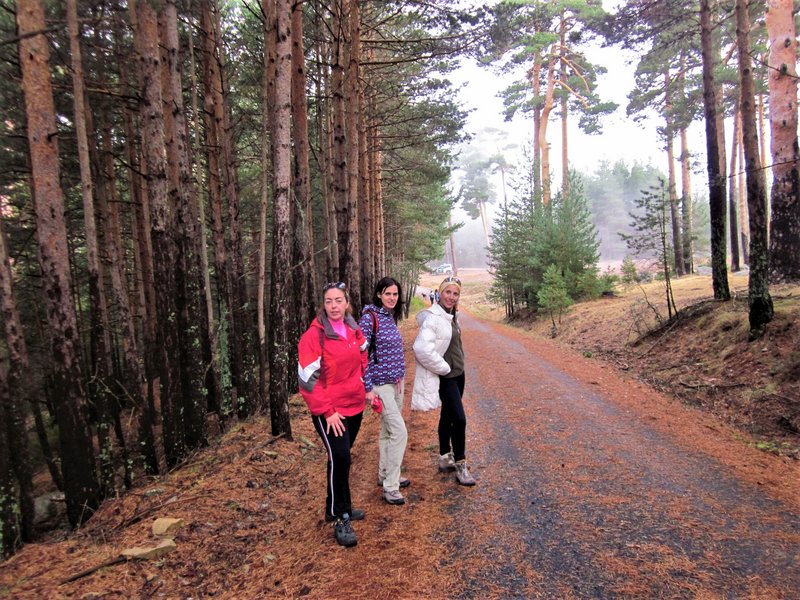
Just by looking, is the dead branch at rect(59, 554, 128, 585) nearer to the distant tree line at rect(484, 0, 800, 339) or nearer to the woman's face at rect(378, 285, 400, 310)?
the woman's face at rect(378, 285, 400, 310)

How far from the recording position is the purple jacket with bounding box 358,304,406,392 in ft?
13.7

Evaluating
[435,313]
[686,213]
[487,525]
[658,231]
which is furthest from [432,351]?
[686,213]

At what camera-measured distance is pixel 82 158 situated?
5.87 meters

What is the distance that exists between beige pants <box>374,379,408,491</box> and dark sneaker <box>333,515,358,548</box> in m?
0.64

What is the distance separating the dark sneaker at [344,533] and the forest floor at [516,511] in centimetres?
7

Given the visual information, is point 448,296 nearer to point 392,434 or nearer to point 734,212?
point 392,434

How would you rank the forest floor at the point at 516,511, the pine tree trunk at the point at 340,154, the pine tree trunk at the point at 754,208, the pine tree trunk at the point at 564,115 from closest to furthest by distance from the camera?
the forest floor at the point at 516,511, the pine tree trunk at the point at 754,208, the pine tree trunk at the point at 340,154, the pine tree trunk at the point at 564,115

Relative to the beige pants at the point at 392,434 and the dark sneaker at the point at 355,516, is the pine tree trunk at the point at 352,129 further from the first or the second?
the dark sneaker at the point at 355,516

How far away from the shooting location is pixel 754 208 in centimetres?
820

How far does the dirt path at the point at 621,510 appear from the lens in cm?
310

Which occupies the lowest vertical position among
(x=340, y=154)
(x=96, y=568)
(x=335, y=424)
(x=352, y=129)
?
(x=96, y=568)

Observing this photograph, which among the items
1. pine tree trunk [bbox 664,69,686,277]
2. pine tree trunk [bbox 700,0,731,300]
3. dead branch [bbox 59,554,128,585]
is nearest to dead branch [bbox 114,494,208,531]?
dead branch [bbox 59,554,128,585]

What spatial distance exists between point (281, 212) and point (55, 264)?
2627 millimetres

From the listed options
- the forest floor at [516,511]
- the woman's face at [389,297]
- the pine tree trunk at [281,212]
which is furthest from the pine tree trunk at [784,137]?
the pine tree trunk at [281,212]
